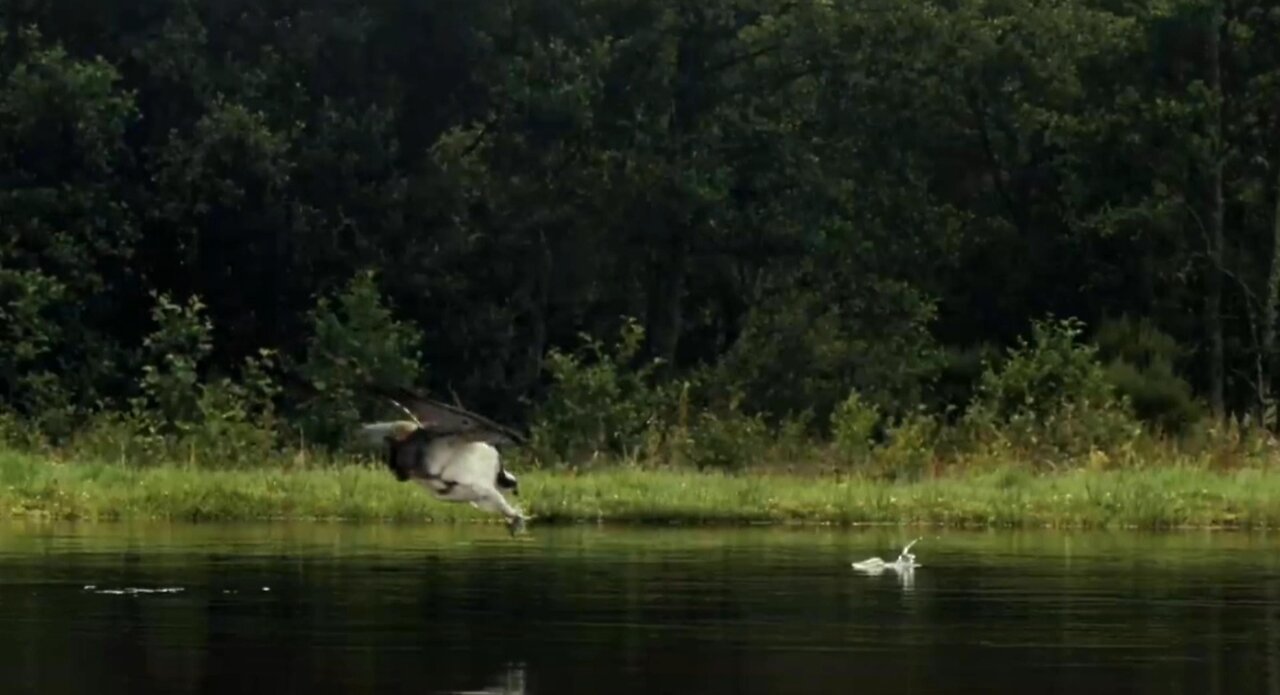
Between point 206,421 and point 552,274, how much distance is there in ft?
41.4

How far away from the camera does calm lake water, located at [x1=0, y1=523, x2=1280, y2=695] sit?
1319cm

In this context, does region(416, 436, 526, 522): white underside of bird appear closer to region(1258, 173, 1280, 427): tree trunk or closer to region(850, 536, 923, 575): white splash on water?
region(850, 536, 923, 575): white splash on water

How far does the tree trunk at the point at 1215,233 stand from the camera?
43.5m

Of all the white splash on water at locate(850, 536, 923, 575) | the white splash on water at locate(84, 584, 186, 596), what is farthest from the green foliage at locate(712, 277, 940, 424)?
the white splash on water at locate(84, 584, 186, 596)

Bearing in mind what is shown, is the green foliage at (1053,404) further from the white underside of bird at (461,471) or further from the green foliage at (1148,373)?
the white underside of bird at (461,471)

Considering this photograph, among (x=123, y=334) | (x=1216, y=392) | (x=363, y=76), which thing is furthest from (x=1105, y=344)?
(x=123, y=334)

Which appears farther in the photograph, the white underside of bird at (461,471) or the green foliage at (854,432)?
the green foliage at (854,432)

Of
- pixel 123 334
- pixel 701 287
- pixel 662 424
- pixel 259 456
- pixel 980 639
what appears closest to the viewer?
pixel 980 639

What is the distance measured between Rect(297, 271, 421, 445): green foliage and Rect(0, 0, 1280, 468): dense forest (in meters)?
0.07

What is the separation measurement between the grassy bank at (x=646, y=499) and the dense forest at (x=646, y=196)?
27.5ft

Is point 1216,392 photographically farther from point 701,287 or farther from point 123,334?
point 123,334

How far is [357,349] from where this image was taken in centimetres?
3803

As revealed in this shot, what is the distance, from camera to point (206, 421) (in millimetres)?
32438

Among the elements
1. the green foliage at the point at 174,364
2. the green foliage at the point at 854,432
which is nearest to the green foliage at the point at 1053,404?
the green foliage at the point at 854,432
